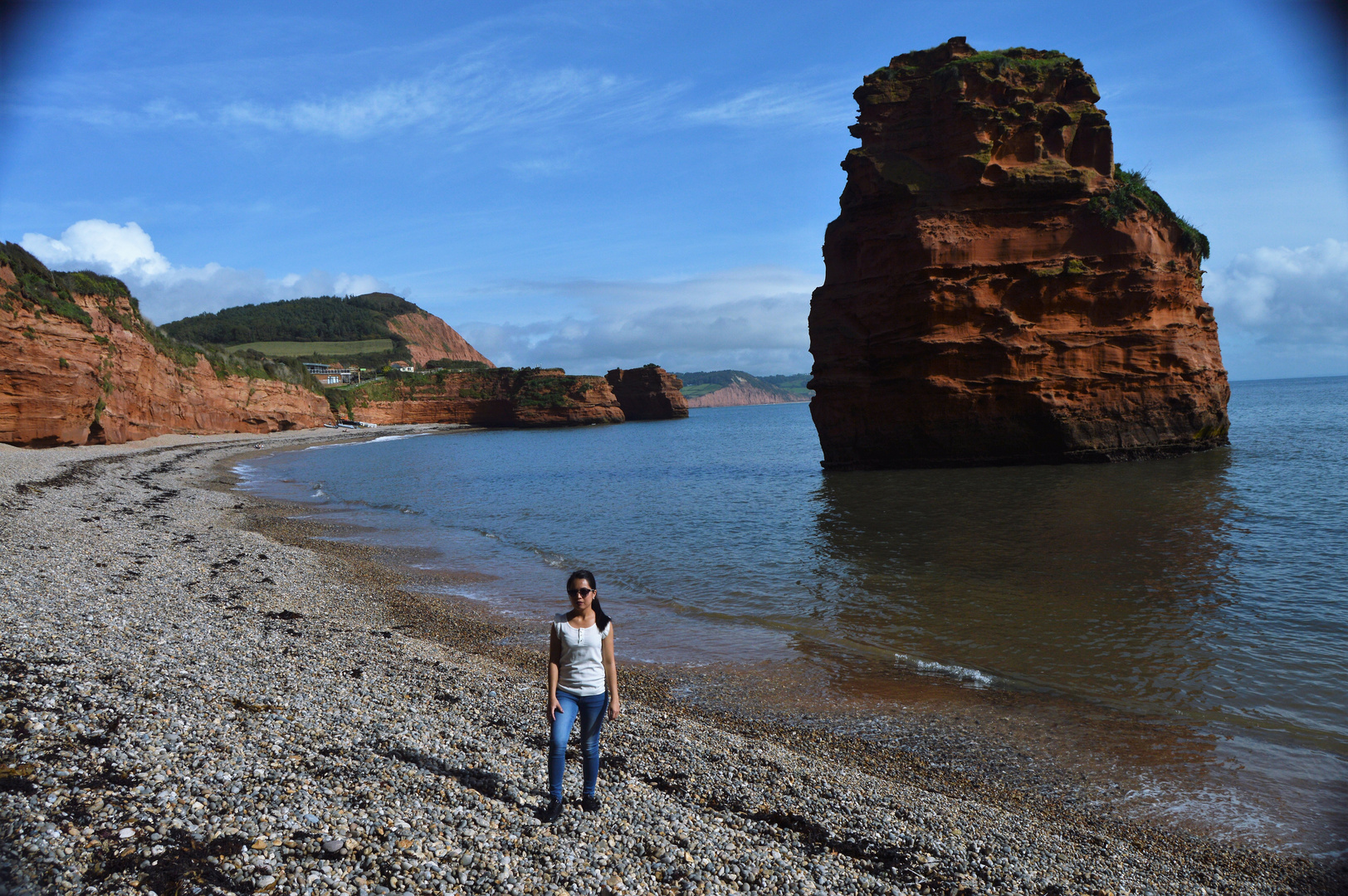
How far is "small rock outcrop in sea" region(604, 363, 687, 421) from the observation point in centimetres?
13750

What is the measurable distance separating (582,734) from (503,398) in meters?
123

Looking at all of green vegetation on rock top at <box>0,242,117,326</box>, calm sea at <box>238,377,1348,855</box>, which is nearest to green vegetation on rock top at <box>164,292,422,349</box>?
green vegetation on rock top at <box>0,242,117,326</box>

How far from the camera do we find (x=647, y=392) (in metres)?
138

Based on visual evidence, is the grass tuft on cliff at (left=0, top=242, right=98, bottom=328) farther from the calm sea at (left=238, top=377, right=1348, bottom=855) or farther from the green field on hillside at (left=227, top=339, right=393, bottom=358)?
the green field on hillside at (left=227, top=339, right=393, bottom=358)

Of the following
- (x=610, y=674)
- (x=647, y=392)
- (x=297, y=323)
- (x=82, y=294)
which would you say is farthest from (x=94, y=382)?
(x=297, y=323)

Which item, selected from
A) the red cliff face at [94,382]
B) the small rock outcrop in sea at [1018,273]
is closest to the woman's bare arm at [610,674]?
the small rock outcrop in sea at [1018,273]

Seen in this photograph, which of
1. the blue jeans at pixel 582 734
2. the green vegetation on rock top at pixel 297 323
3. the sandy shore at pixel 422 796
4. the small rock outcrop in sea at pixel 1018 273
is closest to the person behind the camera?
the sandy shore at pixel 422 796

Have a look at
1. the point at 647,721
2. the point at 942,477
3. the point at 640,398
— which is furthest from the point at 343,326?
the point at 647,721

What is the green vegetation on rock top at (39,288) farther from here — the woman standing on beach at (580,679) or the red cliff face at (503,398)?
the red cliff face at (503,398)

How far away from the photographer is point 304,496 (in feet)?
100

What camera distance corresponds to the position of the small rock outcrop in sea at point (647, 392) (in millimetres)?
137500

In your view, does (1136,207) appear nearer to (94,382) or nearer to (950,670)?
(950,670)

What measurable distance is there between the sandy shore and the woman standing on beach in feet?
1.35

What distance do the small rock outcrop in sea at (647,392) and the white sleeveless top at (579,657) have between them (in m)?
131
